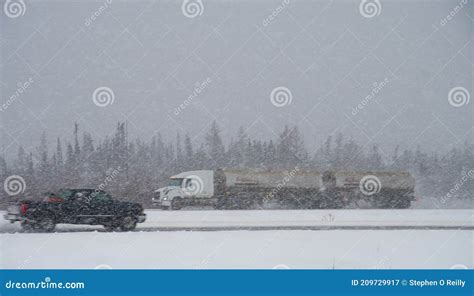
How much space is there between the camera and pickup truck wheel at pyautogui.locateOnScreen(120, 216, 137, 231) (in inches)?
406

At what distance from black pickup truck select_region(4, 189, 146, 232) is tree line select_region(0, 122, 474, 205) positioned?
24 centimetres

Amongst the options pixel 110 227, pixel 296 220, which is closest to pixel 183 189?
pixel 110 227

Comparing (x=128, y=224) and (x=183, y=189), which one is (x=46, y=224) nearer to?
(x=128, y=224)

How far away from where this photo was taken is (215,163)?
1024 centimetres

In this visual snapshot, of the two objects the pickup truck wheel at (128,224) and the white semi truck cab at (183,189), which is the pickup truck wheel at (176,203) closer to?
the white semi truck cab at (183,189)

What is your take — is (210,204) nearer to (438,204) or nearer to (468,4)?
(438,204)

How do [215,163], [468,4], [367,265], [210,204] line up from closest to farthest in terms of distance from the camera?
[367,265] → [468,4] → [215,163] → [210,204]

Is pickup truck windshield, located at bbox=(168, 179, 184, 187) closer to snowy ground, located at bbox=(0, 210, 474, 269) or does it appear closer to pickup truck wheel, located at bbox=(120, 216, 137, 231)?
snowy ground, located at bbox=(0, 210, 474, 269)

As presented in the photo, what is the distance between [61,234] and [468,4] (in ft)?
26.3

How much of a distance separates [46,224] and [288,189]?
5.27m

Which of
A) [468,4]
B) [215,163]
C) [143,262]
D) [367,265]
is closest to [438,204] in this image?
[367,265]

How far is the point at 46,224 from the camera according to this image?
9977mm

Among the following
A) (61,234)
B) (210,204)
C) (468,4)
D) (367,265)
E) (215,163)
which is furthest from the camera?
(210,204)

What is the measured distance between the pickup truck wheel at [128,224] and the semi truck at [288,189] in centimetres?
63
